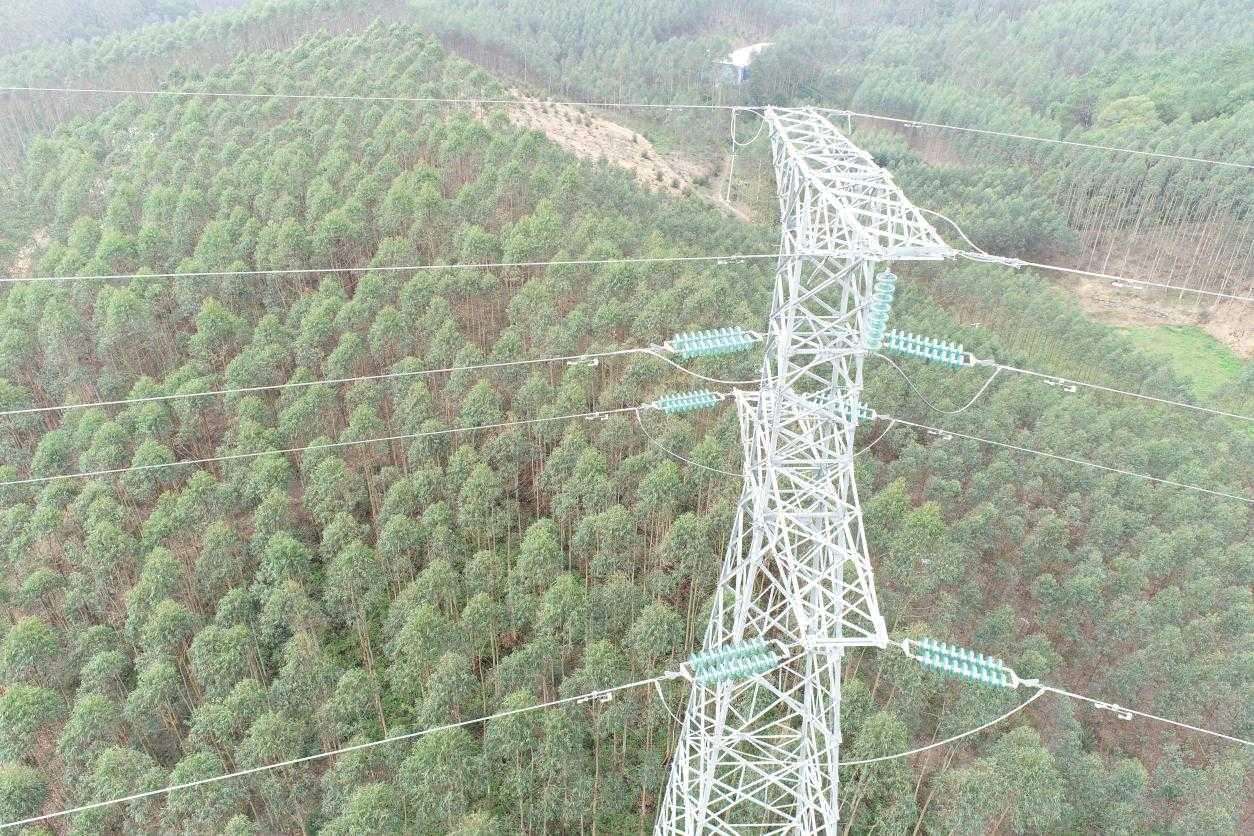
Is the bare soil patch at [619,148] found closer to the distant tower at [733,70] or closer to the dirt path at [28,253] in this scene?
the distant tower at [733,70]

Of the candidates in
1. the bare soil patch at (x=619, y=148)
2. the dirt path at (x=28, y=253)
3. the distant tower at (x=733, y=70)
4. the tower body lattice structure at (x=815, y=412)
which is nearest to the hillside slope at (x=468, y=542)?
the dirt path at (x=28, y=253)

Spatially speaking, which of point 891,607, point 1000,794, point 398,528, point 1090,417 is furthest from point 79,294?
point 1090,417

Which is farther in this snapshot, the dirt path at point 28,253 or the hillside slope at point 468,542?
the dirt path at point 28,253

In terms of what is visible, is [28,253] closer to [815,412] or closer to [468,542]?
[468,542]

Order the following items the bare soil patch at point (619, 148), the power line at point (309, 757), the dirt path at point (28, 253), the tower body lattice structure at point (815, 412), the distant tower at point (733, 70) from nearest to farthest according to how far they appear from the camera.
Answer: the tower body lattice structure at point (815, 412), the power line at point (309, 757), the dirt path at point (28, 253), the bare soil patch at point (619, 148), the distant tower at point (733, 70)

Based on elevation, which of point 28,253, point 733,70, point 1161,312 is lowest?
point 1161,312

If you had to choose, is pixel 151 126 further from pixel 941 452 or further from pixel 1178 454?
pixel 1178 454

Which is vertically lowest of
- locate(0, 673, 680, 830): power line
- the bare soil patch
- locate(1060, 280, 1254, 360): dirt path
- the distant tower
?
locate(1060, 280, 1254, 360): dirt path

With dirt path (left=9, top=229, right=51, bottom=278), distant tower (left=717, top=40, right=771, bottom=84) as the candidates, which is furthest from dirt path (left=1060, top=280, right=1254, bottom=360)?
dirt path (left=9, top=229, right=51, bottom=278)

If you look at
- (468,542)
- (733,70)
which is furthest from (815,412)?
(733,70)

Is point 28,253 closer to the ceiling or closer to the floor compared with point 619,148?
closer to the floor

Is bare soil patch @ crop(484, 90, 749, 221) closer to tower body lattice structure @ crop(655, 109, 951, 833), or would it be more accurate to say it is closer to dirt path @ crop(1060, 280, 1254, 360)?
dirt path @ crop(1060, 280, 1254, 360)
